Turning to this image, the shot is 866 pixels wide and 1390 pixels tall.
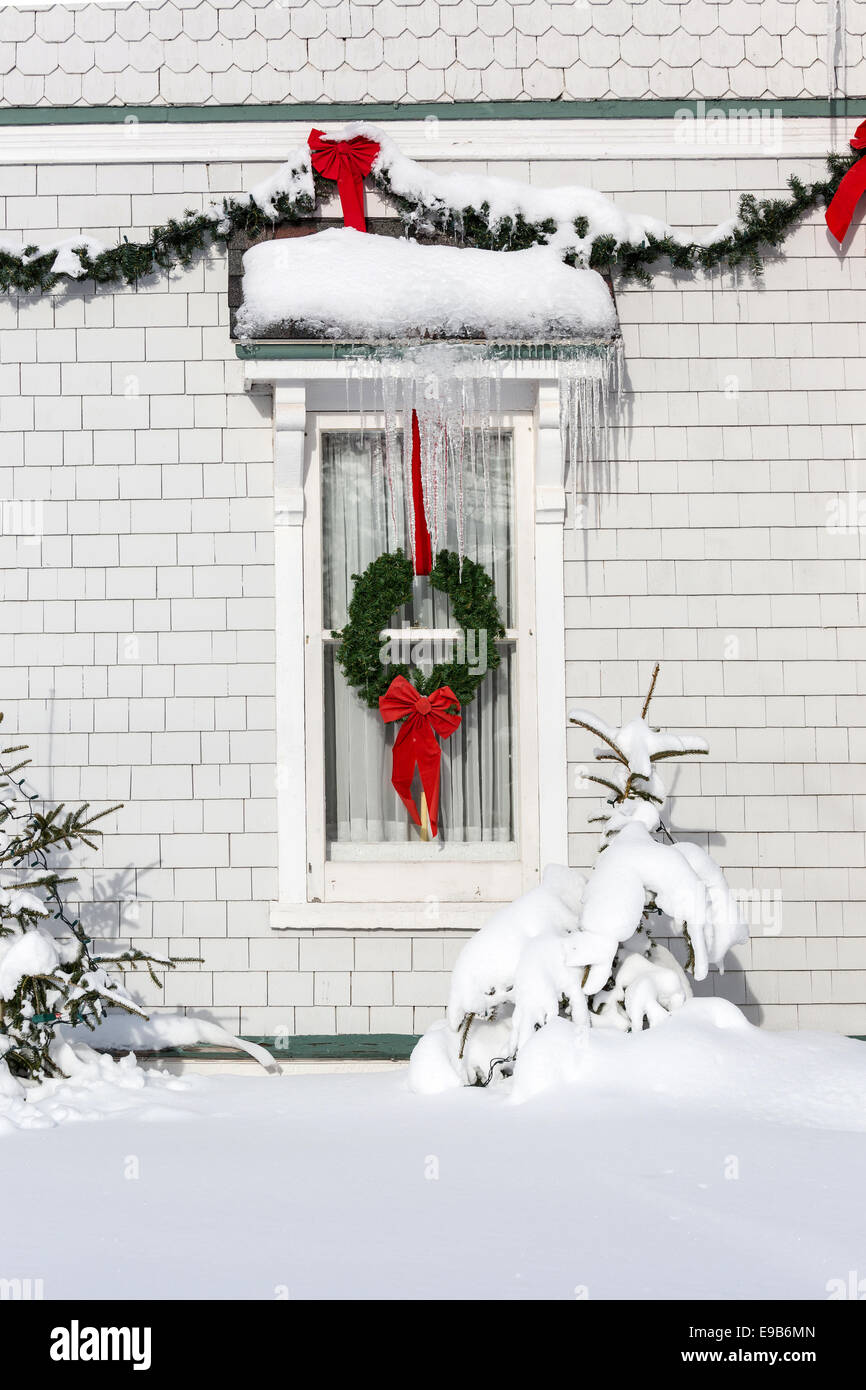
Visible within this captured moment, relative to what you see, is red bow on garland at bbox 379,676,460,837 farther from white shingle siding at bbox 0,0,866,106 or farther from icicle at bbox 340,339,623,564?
white shingle siding at bbox 0,0,866,106

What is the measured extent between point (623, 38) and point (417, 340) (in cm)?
179

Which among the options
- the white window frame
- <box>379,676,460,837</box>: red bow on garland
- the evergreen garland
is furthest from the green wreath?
the evergreen garland

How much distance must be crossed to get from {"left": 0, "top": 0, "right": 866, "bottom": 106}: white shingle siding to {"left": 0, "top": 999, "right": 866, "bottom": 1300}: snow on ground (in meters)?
4.08

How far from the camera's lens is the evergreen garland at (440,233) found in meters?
5.40

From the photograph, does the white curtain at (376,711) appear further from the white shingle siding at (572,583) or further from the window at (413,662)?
the white shingle siding at (572,583)

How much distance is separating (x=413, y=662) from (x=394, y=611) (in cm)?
24

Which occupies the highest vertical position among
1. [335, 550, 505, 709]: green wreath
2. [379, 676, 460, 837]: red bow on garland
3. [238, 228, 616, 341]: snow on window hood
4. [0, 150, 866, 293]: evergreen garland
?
[0, 150, 866, 293]: evergreen garland

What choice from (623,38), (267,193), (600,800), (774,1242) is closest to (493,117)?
(623,38)

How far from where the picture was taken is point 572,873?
185 inches

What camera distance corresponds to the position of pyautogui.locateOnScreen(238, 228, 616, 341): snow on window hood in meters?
5.06

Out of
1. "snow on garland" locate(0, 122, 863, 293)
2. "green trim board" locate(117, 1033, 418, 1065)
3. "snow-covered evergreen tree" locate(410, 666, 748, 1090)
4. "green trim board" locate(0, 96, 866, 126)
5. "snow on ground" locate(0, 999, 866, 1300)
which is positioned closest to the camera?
"snow on ground" locate(0, 999, 866, 1300)

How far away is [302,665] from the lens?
5.43 m

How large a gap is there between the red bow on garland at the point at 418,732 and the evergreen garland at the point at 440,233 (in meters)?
1.98

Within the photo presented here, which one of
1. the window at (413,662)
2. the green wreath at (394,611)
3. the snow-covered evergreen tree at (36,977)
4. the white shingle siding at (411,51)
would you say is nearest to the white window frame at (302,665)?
the window at (413,662)
